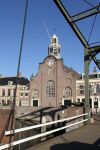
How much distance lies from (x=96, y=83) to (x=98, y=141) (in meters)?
40.2

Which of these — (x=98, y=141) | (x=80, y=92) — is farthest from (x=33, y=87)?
(x=98, y=141)

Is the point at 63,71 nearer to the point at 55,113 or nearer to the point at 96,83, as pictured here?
A: the point at 96,83

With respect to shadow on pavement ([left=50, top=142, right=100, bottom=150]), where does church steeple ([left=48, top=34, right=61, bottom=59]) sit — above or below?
above

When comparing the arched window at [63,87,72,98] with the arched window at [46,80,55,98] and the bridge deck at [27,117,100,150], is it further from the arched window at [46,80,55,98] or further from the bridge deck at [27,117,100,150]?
the bridge deck at [27,117,100,150]

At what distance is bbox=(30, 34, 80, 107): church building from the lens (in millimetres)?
51094

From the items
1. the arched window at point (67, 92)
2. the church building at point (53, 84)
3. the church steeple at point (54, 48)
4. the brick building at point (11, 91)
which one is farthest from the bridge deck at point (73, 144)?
the church steeple at point (54, 48)

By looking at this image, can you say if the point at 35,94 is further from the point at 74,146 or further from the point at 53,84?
the point at 74,146

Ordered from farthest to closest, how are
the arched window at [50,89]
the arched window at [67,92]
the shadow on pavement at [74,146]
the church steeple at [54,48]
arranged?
the church steeple at [54,48] → the arched window at [50,89] → the arched window at [67,92] → the shadow on pavement at [74,146]

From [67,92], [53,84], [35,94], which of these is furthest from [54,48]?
[67,92]

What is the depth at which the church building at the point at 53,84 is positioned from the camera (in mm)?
51094

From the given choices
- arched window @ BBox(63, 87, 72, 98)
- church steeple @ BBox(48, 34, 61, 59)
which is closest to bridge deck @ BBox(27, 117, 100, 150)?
arched window @ BBox(63, 87, 72, 98)

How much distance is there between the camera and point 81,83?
4966 cm

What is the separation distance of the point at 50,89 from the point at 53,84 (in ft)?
4.35

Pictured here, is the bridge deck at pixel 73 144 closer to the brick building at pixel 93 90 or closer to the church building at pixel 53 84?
the brick building at pixel 93 90
